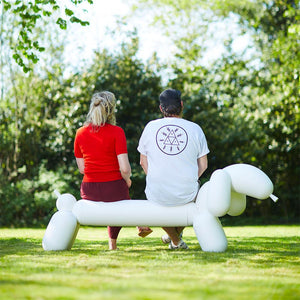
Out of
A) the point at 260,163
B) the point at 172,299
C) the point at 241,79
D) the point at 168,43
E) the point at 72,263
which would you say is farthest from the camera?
the point at 168,43

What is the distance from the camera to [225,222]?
1396cm

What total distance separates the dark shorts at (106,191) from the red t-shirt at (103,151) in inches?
1.7

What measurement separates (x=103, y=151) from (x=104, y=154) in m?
0.03

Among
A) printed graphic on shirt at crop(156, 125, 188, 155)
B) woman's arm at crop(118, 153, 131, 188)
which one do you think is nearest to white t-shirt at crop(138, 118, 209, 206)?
printed graphic on shirt at crop(156, 125, 188, 155)

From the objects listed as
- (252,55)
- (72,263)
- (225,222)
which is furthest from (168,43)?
(72,263)

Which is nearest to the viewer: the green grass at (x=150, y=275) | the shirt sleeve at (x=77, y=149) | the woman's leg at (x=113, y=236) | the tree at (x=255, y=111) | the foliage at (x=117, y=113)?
the green grass at (x=150, y=275)

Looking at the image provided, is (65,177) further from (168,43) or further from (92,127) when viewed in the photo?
(168,43)

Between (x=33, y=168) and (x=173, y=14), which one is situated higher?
(x=173, y=14)

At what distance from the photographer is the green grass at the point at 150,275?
Answer: 261 cm

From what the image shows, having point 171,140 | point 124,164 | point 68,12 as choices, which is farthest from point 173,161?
point 68,12

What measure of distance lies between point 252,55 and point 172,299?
61.1ft

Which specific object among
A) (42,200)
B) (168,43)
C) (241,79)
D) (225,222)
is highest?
(168,43)

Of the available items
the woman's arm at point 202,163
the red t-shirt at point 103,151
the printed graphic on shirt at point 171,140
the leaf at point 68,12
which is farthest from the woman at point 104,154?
the leaf at point 68,12

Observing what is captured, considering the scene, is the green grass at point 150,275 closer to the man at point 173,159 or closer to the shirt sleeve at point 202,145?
the man at point 173,159
